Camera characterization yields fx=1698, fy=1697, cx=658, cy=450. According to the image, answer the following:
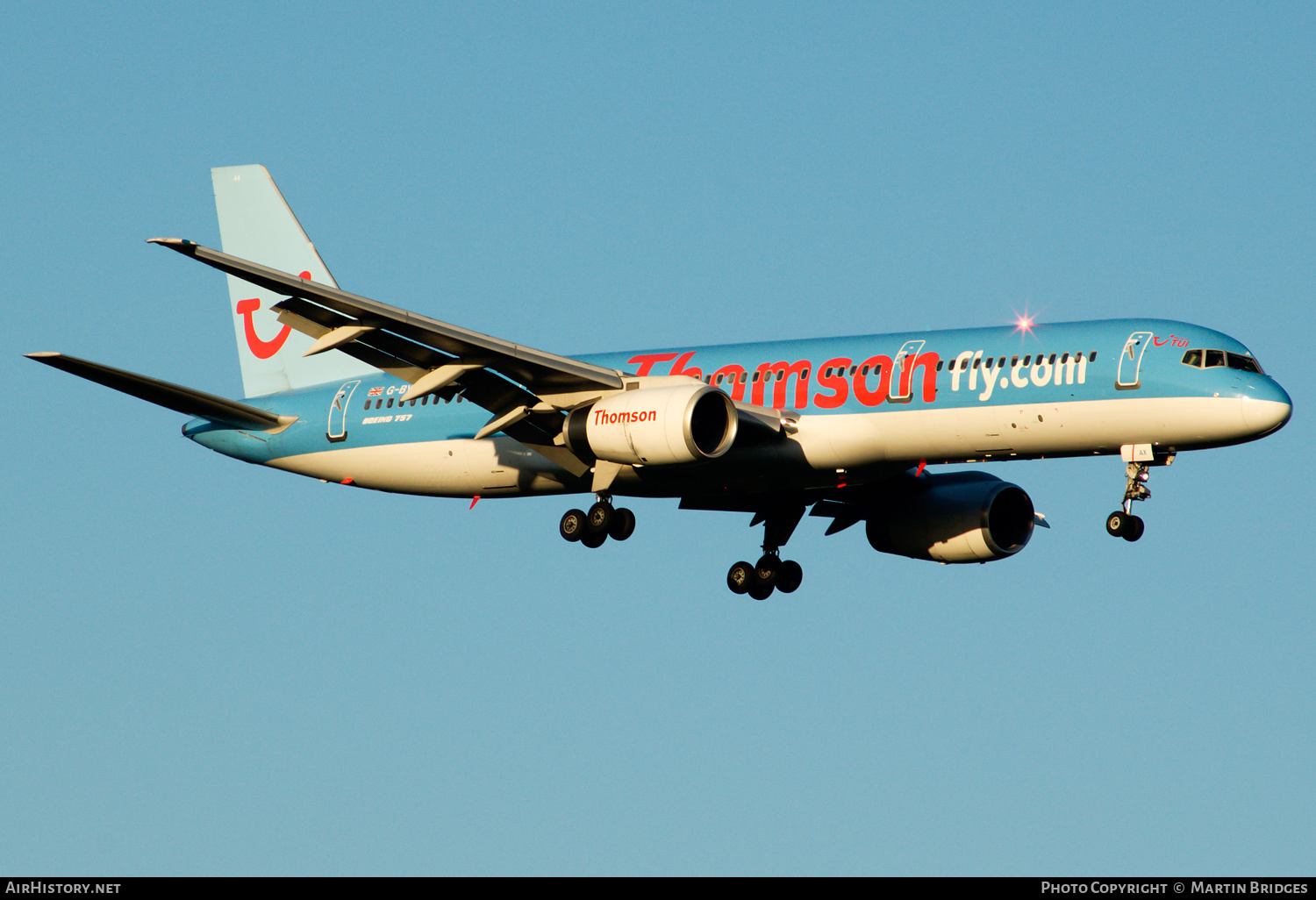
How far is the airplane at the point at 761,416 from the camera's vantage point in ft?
111

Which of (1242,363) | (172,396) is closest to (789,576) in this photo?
(1242,363)

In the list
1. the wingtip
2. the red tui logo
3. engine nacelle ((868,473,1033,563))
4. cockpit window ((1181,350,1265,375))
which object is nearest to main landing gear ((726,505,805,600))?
engine nacelle ((868,473,1033,563))

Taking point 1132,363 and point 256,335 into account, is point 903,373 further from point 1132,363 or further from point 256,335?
point 256,335

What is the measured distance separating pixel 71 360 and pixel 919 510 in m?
20.2

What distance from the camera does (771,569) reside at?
4300 centimetres

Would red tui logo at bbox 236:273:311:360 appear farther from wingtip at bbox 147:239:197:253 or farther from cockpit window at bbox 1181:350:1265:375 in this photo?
cockpit window at bbox 1181:350:1265:375

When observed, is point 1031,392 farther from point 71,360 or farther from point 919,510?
point 71,360

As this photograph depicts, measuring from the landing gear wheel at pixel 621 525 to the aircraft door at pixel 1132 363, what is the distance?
37.5 feet

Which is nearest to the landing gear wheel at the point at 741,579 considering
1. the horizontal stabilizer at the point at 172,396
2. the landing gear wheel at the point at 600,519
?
the landing gear wheel at the point at 600,519

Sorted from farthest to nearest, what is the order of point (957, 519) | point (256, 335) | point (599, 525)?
point (256, 335) → point (957, 519) → point (599, 525)

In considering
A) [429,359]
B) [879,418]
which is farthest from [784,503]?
[429,359]

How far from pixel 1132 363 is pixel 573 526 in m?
13.0

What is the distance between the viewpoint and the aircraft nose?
33000mm

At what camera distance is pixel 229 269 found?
31406 mm
